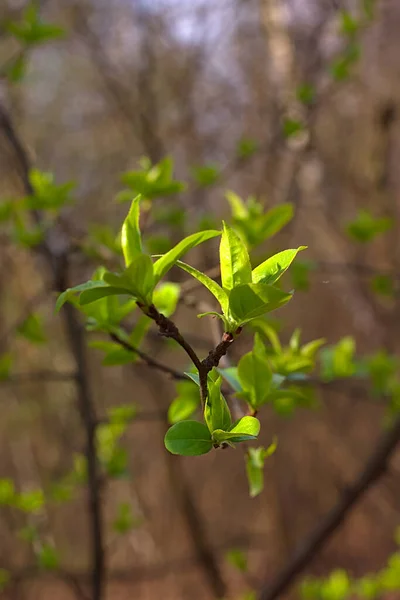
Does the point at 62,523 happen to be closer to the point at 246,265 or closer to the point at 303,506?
the point at 303,506

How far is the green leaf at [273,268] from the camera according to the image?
0.41 meters

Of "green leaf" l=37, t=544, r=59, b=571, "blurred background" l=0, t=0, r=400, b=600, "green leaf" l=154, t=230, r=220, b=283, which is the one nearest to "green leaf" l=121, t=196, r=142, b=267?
"green leaf" l=154, t=230, r=220, b=283

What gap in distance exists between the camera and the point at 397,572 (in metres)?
1.29

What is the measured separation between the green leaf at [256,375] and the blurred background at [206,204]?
656mm

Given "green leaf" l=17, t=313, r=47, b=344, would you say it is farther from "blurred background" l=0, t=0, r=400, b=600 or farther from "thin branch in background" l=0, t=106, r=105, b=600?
"blurred background" l=0, t=0, r=400, b=600

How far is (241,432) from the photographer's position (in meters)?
0.40

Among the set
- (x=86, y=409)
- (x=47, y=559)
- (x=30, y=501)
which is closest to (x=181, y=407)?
(x=86, y=409)

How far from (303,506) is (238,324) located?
4558mm

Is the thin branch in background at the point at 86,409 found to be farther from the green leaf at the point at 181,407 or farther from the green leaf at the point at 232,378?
the green leaf at the point at 232,378

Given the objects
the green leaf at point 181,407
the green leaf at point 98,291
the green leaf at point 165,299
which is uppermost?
the green leaf at point 98,291

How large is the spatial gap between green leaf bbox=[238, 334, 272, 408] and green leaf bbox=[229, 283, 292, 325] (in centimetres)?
9

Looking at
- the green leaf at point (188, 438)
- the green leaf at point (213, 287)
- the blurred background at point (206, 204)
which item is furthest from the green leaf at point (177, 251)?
the blurred background at point (206, 204)

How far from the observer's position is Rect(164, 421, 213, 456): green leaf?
0.40 metres

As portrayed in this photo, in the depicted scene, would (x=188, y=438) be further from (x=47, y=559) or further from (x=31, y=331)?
(x=47, y=559)
